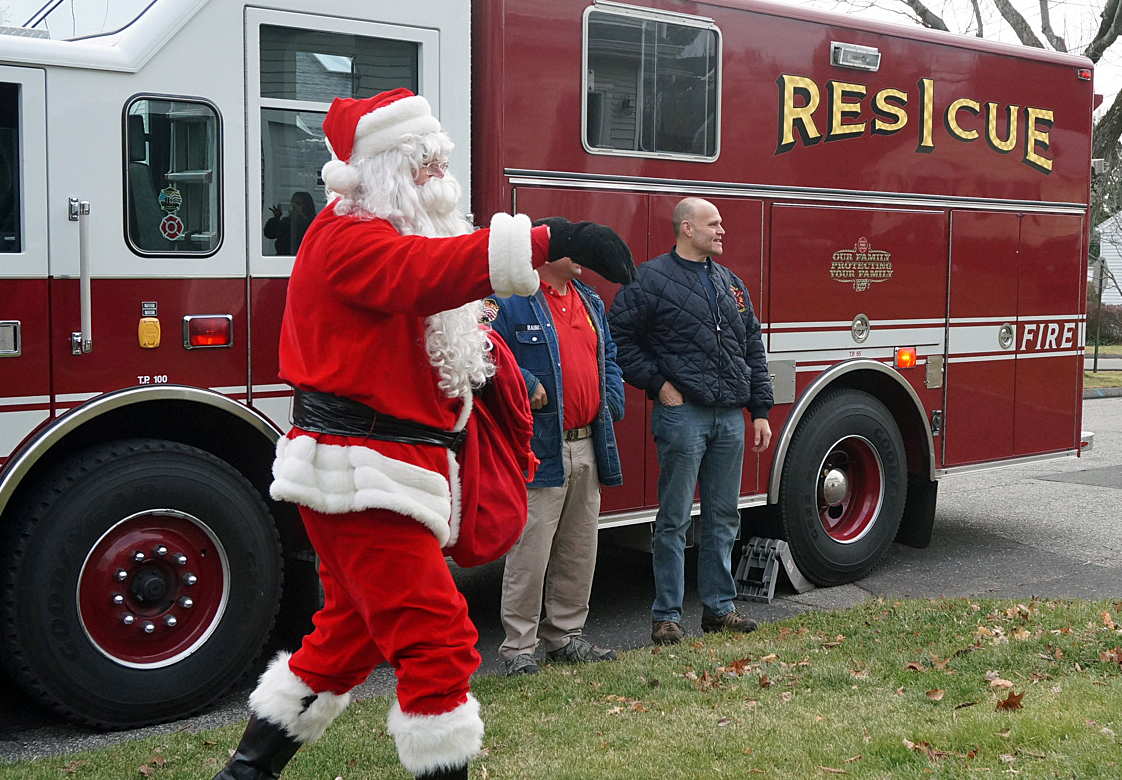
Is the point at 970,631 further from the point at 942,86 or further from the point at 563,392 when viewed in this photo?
the point at 942,86

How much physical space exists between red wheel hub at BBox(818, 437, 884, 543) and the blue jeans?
1.40 meters

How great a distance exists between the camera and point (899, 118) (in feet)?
23.4

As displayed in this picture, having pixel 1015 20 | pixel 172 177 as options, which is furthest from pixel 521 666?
pixel 1015 20

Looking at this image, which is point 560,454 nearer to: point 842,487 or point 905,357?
point 842,487

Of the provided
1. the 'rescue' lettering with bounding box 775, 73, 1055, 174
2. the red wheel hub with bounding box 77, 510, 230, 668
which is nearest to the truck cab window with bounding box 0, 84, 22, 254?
the red wheel hub with bounding box 77, 510, 230, 668

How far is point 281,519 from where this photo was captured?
209 inches

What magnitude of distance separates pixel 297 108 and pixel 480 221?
961 millimetres

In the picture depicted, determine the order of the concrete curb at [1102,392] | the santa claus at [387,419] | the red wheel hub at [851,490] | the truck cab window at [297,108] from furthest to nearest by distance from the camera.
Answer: the concrete curb at [1102,392] < the red wheel hub at [851,490] < the truck cab window at [297,108] < the santa claus at [387,419]

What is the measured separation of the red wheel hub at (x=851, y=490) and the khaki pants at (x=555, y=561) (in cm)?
218

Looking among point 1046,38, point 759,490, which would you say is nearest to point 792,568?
point 759,490

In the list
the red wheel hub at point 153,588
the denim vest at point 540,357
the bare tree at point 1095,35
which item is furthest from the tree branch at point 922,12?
the red wheel hub at point 153,588

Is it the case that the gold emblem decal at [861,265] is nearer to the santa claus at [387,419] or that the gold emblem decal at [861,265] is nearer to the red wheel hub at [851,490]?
the red wheel hub at [851,490]

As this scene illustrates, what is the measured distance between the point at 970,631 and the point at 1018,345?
3.03 meters

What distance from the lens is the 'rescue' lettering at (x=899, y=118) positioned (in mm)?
A: 6660
